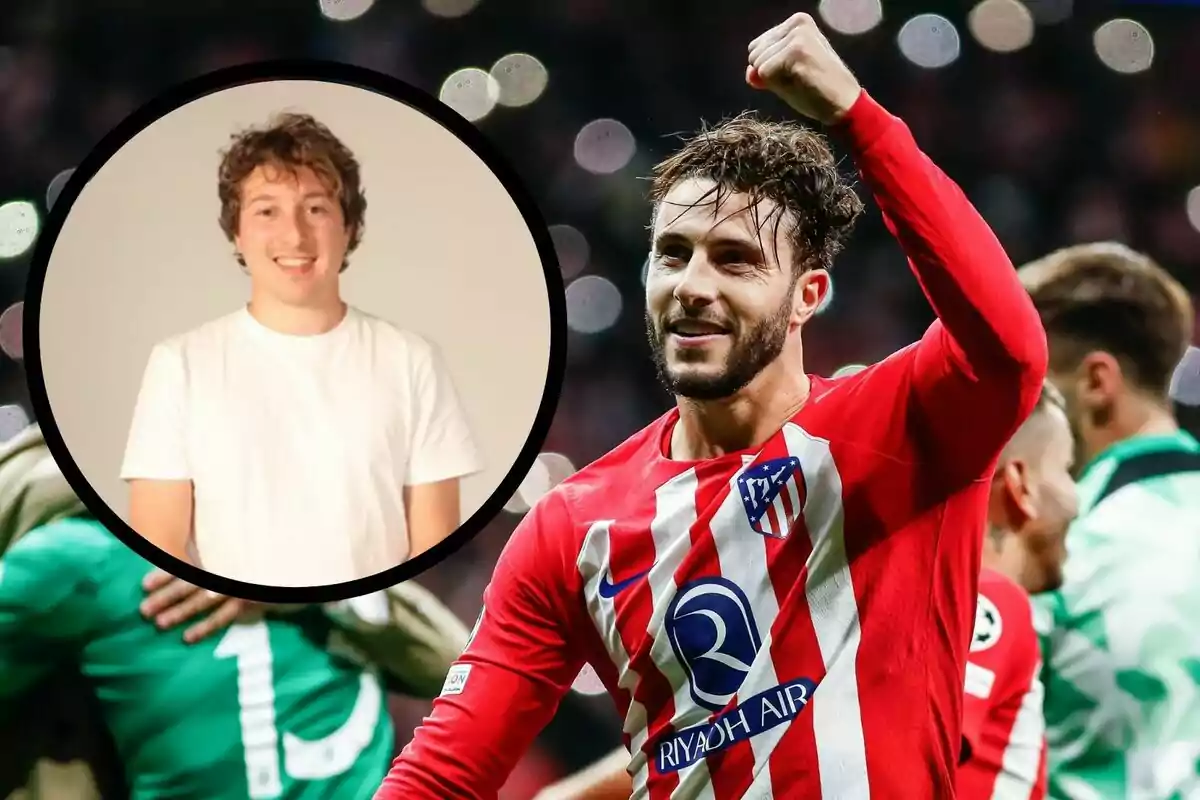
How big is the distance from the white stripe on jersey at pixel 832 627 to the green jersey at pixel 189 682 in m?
0.70

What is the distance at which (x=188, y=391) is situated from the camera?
5.95ft

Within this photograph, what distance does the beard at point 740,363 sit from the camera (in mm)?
1496

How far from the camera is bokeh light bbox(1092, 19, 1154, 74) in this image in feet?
6.48

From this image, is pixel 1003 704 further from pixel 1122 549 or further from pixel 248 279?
pixel 248 279

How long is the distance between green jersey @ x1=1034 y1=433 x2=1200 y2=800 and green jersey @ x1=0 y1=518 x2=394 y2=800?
100 centimetres

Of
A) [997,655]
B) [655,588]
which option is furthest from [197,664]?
[997,655]

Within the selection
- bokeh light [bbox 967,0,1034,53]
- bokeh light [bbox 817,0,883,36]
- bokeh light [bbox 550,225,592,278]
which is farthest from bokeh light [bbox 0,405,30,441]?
bokeh light [bbox 967,0,1034,53]

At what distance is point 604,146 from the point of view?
188 cm

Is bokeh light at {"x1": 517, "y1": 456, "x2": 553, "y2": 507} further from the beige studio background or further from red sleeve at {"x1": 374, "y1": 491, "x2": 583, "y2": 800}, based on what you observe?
red sleeve at {"x1": 374, "y1": 491, "x2": 583, "y2": 800}

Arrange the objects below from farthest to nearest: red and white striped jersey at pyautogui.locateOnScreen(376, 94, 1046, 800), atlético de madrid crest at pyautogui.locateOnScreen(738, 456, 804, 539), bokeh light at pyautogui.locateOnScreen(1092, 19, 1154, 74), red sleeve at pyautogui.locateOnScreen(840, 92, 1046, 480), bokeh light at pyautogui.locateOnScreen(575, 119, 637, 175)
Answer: bokeh light at pyautogui.locateOnScreen(1092, 19, 1154, 74) → bokeh light at pyautogui.locateOnScreen(575, 119, 637, 175) → atlético de madrid crest at pyautogui.locateOnScreen(738, 456, 804, 539) → red and white striped jersey at pyautogui.locateOnScreen(376, 94, 1046, 800) → red sleeve at pyautogui.locateOnScreen(840, 92, 1046, 480)

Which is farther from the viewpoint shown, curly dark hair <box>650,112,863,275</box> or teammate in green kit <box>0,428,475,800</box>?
teammate in green kit <box>0,428,475,800</box>

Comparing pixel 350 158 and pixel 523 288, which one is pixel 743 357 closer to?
pixel 523 288

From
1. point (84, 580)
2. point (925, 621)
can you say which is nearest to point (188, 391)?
point (84, 580)

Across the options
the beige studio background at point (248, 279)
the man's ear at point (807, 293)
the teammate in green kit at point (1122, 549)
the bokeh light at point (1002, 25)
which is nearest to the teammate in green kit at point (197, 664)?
the beige studio background at point (248, 279)
